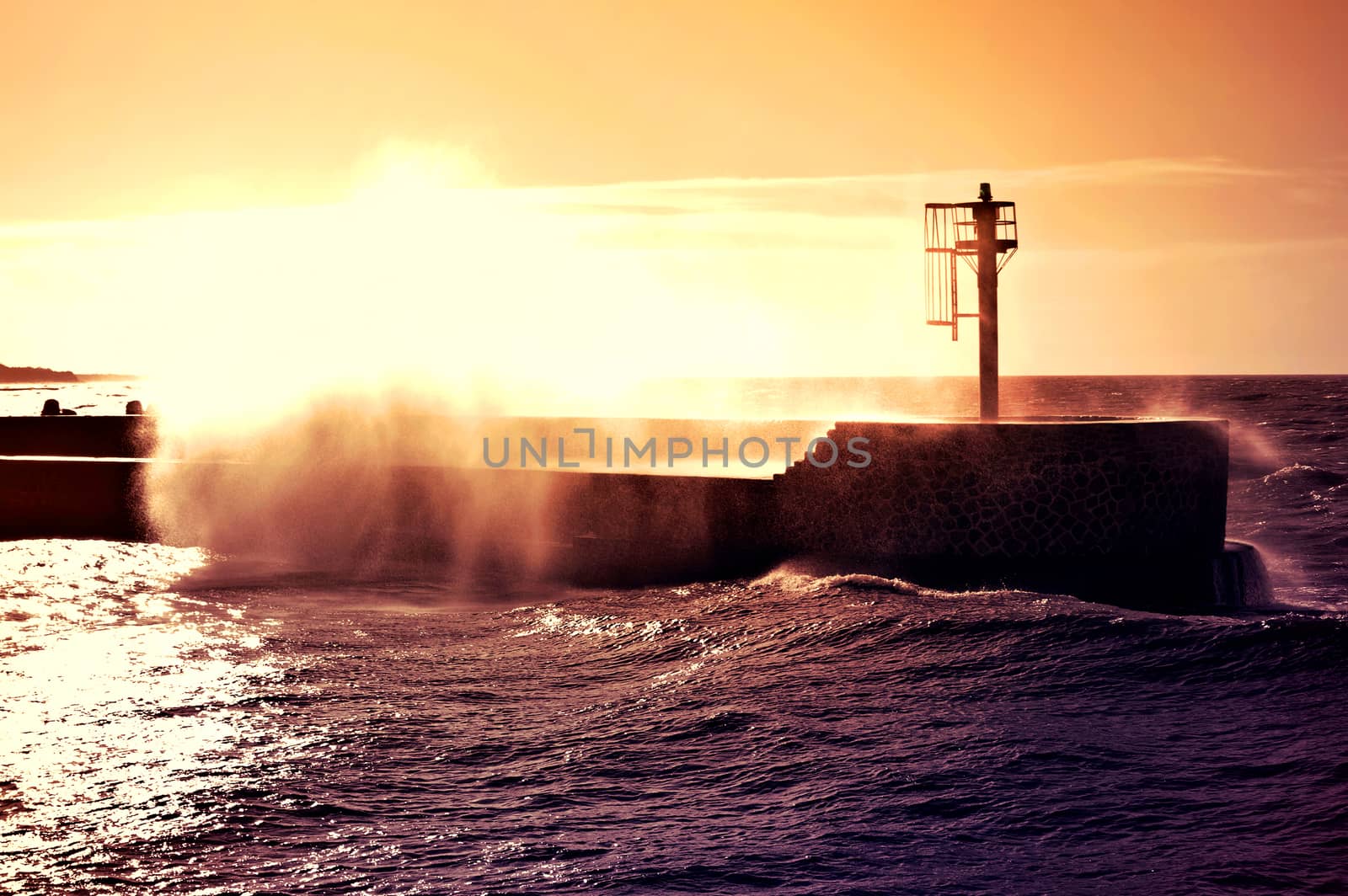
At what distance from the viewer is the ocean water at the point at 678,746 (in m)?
5.74

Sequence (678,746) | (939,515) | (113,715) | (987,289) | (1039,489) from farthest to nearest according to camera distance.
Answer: (987,289) → (939,515) → (1039,489) → (113,715) → (678,746)

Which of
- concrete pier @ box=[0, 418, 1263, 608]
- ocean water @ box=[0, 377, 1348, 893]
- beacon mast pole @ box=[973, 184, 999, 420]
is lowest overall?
ocean water @ box=[0, 377, 1348, 893]

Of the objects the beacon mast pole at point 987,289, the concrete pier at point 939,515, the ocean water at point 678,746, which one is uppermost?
the beacon mast pole at point 987,289

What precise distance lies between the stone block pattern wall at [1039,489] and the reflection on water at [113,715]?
20.9 ft

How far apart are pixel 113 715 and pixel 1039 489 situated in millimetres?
8621

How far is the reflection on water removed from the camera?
6.20m

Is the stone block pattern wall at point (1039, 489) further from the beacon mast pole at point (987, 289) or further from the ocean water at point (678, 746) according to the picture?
the beacon mast pole at point (987, 289)

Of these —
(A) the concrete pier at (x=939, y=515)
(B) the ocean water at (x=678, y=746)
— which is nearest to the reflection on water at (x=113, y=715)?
(B) the ocean water at (x=678, y=746)

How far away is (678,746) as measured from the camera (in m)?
7.70

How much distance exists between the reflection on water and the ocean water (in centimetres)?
3

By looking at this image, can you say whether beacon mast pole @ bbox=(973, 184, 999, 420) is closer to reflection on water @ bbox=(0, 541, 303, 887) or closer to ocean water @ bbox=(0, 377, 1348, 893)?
ocean water @ bbox=(0, 377, 1348, 893)

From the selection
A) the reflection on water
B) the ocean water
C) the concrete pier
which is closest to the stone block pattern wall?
the concrete pier

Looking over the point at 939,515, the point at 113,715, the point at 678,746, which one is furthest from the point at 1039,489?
the point at 113,715

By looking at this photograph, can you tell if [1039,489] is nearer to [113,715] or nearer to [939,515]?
[939,515]
